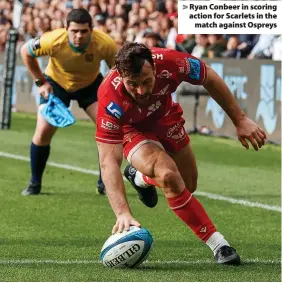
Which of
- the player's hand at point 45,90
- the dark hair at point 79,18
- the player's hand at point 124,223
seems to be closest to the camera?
the player's hand at point 124,223

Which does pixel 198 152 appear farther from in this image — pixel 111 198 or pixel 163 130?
pixel 111 198

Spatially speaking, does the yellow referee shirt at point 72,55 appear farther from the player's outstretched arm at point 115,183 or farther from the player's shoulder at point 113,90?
the player's outstretched arm at point 115,183

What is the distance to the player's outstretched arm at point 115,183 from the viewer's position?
24.2 feet

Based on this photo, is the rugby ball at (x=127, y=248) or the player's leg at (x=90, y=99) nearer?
the rugby ball at (x=127, y=248)

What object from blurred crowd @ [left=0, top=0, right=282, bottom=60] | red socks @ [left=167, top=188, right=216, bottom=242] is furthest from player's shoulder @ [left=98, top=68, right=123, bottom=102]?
blurred crowd @ [left=0, top=0, right=282, bottom=60]

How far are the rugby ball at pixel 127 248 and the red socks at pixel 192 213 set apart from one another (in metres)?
0.40

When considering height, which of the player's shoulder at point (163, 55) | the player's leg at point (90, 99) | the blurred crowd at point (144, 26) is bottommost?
the blurred crowd at point (144, 26)

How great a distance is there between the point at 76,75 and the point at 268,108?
20.2ft

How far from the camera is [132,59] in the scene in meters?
7.50

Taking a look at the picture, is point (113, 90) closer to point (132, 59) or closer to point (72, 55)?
point (132, 59)

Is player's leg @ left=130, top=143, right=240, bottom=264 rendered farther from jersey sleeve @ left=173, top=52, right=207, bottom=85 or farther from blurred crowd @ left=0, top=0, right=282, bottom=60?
blurred crowd @ left=0, top=0, right=282, bottom=60

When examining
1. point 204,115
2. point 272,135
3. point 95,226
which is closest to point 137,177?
point 95,226

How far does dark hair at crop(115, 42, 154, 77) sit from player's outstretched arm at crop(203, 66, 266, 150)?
749 millimetres

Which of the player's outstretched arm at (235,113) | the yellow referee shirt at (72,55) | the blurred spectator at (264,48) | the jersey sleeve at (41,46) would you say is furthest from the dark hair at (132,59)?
the blurred spectator at (264,48)
